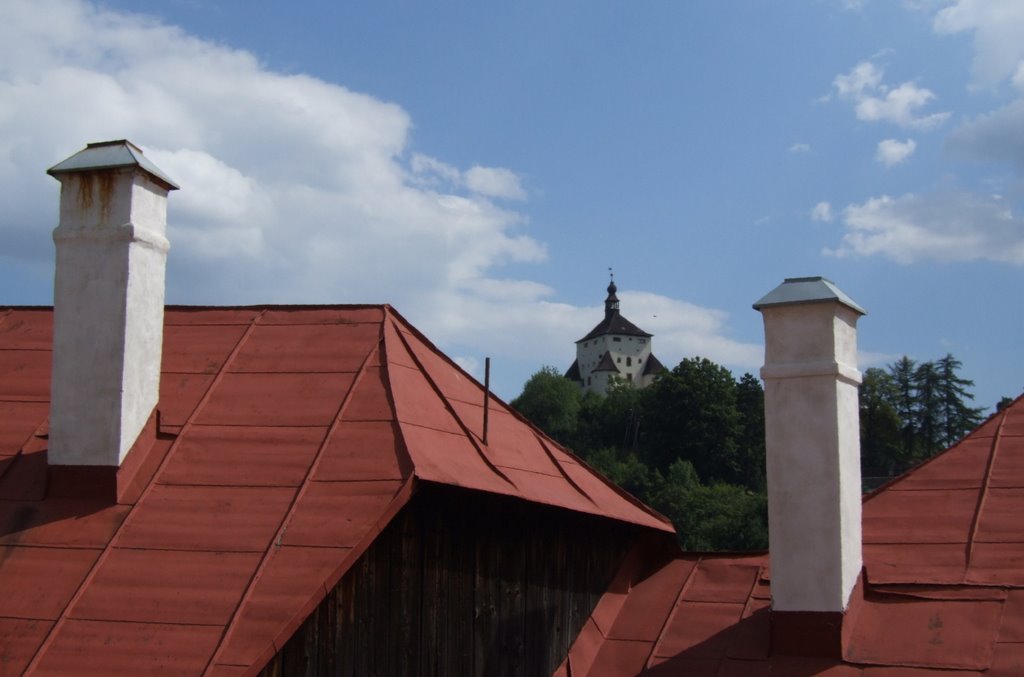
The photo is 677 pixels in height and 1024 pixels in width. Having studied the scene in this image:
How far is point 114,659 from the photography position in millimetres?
7594

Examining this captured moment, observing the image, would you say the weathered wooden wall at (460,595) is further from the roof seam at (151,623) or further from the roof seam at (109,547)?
the roof seam at (109,547)

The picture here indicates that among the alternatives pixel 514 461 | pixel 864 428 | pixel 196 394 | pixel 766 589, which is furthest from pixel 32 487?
pixel 864 428

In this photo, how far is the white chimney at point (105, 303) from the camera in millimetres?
9000

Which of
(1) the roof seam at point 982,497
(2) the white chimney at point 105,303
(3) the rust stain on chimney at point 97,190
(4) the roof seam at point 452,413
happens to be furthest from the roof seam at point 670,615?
(3) the rust stain on chimney at point 97,190

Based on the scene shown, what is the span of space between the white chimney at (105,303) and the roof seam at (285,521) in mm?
1371

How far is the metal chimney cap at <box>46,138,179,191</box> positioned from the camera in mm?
9281

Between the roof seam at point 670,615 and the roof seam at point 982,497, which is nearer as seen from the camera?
the roof seam at point 982,497

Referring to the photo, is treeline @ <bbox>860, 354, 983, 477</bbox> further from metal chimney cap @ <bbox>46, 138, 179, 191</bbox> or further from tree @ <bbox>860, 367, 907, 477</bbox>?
metal chimney cap @ <bbox>46, 138, 179, 191</bbox>

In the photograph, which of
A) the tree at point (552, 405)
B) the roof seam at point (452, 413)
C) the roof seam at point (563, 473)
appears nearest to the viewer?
the roof seam at point (452, 413)

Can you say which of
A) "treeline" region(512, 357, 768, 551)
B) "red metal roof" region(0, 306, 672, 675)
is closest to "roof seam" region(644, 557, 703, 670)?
→ "red metal roof" region(0, 306, 672, 675)

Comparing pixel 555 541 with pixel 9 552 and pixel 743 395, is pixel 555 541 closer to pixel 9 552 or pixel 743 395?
pixel 9 552

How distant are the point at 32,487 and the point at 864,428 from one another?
86243 millimetres

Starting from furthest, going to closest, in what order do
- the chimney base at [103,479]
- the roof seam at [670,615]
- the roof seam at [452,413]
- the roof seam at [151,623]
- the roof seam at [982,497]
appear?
the roof seam at [670,615]
the roof seam at [982,497]
the roof seam at [452,413]
the chimney base at [103,479]
the roof seam at [151,623]

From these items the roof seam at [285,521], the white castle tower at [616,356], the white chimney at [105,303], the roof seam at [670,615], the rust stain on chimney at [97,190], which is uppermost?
the white castle tower at [616,356]
